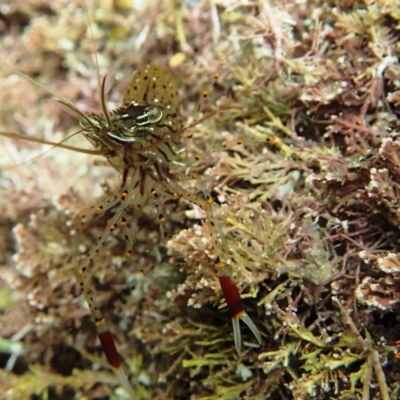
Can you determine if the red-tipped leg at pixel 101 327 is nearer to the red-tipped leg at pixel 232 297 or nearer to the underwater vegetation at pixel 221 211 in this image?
the underwater vegetation at pixel 221 211

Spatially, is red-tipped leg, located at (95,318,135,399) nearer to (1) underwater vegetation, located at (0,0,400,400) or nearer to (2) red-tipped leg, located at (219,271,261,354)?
(1) underwater vegetation, located at (0,0,400,400)

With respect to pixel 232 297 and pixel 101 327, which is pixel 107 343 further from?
pixel 232 297

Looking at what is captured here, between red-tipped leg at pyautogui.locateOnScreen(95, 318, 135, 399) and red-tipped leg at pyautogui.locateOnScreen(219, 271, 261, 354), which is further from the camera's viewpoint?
red-tipped leg at pyautogui.locateOnScreen(95, 318, 135, 399)

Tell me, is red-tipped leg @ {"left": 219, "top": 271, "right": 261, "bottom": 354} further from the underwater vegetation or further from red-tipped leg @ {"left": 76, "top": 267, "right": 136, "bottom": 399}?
red-tipped leg @ {"left": 76, "top": 267, "right": 136, "bottom": 399}

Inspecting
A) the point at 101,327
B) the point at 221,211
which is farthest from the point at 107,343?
the point at 221,211

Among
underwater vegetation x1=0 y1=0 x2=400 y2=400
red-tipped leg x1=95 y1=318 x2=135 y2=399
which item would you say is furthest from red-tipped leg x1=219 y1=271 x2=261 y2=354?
red-tipped leg x1=95 y1=318 x2=135 y2=399

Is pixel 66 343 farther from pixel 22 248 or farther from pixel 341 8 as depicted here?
pixel 341 8

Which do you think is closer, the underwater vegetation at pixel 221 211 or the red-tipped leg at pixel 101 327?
the underwater vegetation at pixel 221 211

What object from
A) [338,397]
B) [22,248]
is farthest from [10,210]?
[338,397]

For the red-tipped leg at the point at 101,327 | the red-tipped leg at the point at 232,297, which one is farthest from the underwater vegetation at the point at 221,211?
the red-tipped leg at the point at 101,327
